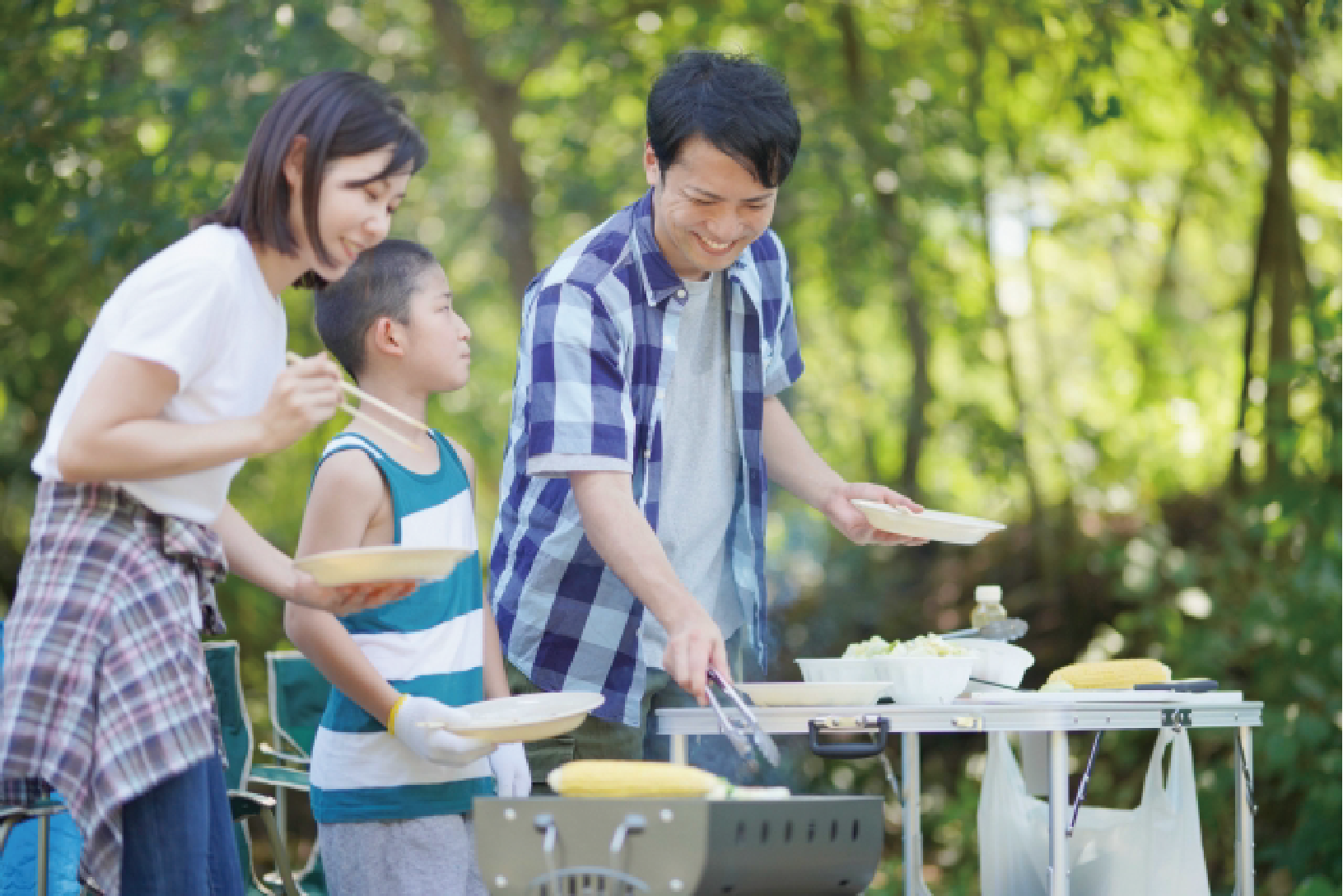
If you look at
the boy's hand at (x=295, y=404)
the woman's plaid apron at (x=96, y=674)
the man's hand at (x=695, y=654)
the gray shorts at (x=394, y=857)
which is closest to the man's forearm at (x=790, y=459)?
the man's hand at (x=695, y=654)

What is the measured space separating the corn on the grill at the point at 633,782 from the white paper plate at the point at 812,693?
43cm

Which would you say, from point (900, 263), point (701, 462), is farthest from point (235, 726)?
point (900, 263)

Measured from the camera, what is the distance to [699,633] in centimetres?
181

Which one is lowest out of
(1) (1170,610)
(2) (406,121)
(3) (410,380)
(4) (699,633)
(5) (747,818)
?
(1) (1170,610)

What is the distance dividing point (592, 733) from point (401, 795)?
1.13 ft

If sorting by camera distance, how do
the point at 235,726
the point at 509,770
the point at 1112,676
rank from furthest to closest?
1. the point at 235,726
2. the point at 1112,676
3. the point at 509,770

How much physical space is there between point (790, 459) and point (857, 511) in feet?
0.70

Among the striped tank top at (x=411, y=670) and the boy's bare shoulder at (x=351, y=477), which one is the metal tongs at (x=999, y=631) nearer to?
the striped tank top at (x=411, y=670)

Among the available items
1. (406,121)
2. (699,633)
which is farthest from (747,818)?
(406,121)

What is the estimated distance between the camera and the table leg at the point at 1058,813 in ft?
6.57

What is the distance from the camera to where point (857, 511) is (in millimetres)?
2375

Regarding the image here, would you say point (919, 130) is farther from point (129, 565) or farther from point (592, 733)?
point (129, 565)

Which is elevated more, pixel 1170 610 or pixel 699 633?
pixel 699 633

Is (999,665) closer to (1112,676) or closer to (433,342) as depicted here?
(1112,676)
